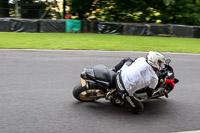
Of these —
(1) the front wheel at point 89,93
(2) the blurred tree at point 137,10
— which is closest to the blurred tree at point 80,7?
(2) the blurred tree at point 137,10

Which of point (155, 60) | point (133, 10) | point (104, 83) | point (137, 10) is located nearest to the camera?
point (155, 60)

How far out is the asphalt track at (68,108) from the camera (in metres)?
4.64

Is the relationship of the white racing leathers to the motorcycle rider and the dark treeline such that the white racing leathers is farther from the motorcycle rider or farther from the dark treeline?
the dark treeline

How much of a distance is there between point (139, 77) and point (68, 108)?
1604 millimetres

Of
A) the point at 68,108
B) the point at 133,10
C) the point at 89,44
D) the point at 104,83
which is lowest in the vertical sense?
the point at 89,44

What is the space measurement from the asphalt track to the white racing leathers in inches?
25.1


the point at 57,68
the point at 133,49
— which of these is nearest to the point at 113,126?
the point at 57,68

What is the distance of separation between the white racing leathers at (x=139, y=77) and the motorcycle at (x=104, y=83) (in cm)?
29

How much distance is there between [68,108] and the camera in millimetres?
5473

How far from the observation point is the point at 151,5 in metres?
26.6

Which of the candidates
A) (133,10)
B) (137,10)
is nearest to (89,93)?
(137,10)

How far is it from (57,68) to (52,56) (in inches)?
83.6

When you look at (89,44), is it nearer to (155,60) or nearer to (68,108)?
(68,108)

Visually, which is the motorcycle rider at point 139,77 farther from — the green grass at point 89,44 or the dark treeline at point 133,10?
the dark treeline at point 133,10
